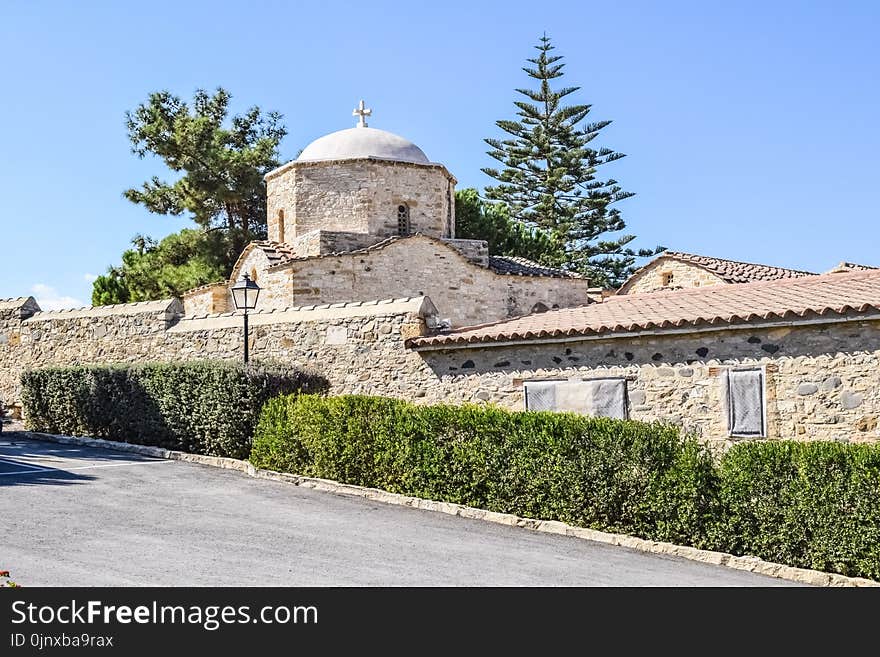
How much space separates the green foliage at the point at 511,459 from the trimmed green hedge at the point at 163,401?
1004 mm

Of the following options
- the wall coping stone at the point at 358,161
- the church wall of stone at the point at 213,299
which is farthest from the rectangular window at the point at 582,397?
the church wall of stone at the point at 213,299

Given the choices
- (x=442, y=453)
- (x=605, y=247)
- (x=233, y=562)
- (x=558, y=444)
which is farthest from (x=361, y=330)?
(x=605, y=247)

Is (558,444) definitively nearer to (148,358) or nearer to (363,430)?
(363,430)

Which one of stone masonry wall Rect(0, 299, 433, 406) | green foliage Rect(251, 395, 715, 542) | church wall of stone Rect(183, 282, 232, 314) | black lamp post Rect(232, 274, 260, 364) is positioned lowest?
green foliage Rect(251, 395, 715, 542)

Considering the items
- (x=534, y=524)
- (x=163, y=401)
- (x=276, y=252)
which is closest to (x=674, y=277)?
(x=276, y=252)

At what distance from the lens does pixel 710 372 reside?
13.3m

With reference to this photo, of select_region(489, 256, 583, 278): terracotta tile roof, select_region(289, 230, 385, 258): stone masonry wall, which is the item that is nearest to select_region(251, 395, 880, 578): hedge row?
select_region(289, 230, 385, 258): stone masonry wall

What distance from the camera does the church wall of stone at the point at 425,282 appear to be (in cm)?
2358

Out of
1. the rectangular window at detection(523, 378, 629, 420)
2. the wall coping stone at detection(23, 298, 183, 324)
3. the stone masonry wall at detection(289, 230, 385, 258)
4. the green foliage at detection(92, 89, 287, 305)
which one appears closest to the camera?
the rectangular window at detection(523, 378, 629, 420)

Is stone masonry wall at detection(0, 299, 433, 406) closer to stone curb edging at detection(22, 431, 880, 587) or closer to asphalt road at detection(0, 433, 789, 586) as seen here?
stone curb edging at detection(22, 431, 880, 587)

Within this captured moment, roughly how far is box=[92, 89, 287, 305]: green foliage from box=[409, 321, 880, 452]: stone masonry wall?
23959mm

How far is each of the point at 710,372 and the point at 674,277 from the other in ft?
54.0

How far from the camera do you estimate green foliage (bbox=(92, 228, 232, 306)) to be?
37625 millimetres

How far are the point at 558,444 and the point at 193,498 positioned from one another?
4.85 metres
